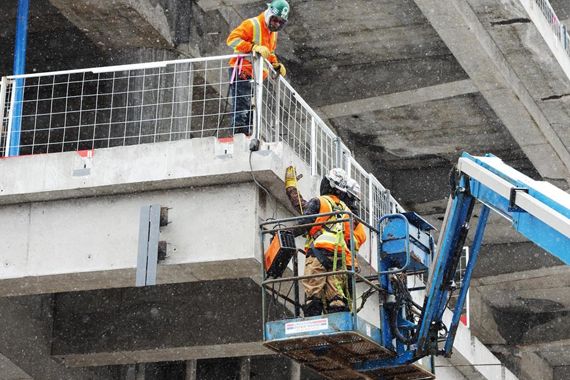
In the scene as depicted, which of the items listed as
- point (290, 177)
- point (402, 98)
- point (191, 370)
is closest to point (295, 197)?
point (290, 177)

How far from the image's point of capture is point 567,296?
3100 centimetres

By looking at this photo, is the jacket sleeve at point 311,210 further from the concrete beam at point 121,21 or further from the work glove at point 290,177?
the concrete beam at point 121,21

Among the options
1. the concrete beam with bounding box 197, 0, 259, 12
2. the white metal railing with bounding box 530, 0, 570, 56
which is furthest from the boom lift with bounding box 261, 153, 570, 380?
the white metal railing with bounding box 530, 0, 570, 56

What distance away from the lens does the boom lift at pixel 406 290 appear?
11727 mm

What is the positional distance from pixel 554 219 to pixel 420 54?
40.5 ft

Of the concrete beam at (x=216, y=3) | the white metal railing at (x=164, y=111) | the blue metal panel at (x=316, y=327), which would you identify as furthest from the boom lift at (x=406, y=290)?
the concrete beam at (x=216, y=3)

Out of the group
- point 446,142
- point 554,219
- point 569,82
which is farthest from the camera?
point 446,142

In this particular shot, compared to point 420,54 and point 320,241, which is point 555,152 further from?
point 320,241

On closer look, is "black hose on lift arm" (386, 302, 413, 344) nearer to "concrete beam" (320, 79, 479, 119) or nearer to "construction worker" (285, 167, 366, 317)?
"construction worker" (285, 167, 366, 317)

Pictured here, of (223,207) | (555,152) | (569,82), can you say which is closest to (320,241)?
(223,207)

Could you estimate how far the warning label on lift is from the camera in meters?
12.2

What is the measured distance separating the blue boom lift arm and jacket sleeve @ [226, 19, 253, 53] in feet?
11.9

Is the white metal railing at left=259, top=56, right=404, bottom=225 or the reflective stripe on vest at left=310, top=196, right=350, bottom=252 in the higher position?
the white metal railing at left=259, top=56, right=404, bottom=225

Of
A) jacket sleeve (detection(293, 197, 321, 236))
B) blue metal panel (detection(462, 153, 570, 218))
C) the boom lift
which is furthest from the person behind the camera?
jacket sleeve (detection(293, 197, 321, 236))
